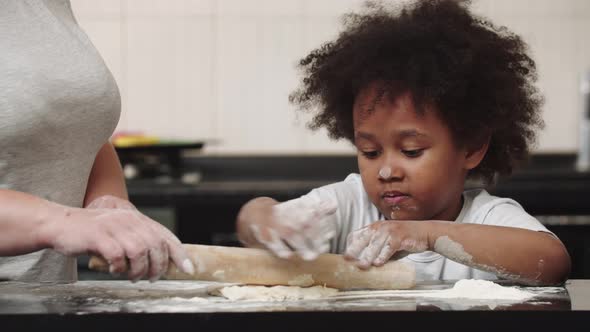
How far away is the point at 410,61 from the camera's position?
4.59 ft

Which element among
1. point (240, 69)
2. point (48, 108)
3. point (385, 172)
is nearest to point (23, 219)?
point (48, 108)

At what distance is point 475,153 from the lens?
4.84 ft

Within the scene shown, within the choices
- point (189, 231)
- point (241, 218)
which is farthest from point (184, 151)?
point (241, 218)

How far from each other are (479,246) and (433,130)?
0.82 feet

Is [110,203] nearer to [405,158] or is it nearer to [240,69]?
[405,158]

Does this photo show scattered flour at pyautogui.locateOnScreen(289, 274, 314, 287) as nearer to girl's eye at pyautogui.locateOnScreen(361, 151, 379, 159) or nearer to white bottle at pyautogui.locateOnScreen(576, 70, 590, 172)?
girl's eye at pyautogui.locateOnScreen(361, 151, 379, 159)

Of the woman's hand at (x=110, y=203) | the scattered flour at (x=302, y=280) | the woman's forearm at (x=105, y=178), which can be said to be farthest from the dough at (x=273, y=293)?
the woman's forearm at (x=105, y=178)

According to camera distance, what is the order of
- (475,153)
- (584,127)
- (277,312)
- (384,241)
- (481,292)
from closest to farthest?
(277,312) → (481,292) → (384,241) → (475,153) → (584,127)

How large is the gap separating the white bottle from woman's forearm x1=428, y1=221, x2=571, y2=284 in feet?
7.49

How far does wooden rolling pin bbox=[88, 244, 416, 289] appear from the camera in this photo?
1099 mm

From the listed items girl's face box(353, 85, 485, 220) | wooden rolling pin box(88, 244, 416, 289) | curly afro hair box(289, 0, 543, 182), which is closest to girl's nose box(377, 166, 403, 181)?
girl's face box(353, 85, 485, 220)

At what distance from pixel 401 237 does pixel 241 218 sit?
10.3 inches

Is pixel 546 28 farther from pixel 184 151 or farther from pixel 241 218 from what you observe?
pixel 241 218

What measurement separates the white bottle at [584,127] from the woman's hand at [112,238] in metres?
2.73
